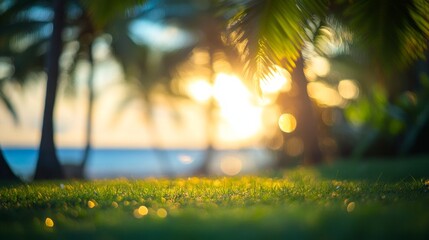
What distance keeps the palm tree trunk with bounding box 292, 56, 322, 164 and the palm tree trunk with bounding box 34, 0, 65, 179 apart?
7940 millimetres

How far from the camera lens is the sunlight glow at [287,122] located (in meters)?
23.5

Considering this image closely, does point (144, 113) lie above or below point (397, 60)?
above

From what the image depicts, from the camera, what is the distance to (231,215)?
366cm

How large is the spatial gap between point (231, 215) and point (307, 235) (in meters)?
0.75

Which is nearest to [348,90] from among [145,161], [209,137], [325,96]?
[325,96]

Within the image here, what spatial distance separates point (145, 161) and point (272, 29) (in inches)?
2511

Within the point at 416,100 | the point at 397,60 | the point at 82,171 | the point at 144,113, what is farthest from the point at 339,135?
the point at 397,60

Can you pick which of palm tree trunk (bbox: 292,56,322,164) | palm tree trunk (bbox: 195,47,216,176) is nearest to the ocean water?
palm tree trunk (bbox: 195,47,216,176)

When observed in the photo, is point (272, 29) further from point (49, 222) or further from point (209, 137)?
point (209, 137)

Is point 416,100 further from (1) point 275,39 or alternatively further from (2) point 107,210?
(2) point 107,210

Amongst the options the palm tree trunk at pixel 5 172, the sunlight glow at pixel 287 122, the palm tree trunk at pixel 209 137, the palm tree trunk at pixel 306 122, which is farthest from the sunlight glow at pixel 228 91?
the palm tree trunk at pixel 5 172

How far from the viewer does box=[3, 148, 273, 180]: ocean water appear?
27672 millimetres

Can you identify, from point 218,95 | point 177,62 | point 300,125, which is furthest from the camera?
point 218,95

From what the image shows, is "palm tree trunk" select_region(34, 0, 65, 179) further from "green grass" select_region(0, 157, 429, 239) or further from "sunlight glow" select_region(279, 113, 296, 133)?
"sunlight glow" select_region(279, 113, 296, 133)
